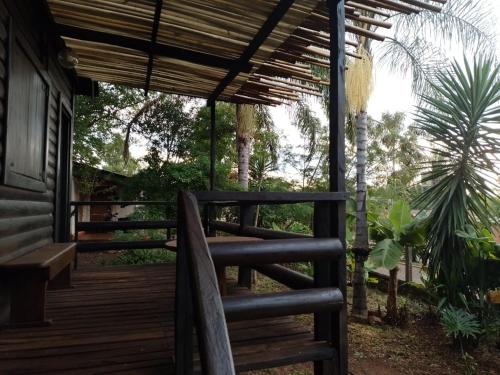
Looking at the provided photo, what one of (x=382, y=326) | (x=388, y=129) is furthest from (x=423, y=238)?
(x=388, y=129)

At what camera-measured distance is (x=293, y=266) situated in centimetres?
779

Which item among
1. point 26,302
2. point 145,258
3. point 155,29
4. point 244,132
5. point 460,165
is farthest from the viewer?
point 244,132

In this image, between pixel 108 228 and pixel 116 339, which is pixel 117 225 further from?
pixel 116 339

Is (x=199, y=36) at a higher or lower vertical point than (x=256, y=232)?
higher

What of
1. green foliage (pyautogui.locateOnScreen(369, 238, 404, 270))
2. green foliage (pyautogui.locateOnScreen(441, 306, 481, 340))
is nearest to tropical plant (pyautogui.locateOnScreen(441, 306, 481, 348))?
green foliage (pyautogui.locateOnScreen(441, 306, 481, 340))

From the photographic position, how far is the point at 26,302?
2254 millimetres

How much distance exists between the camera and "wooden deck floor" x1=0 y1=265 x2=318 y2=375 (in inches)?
67.9

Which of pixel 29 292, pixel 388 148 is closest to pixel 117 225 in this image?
pixel 29 292

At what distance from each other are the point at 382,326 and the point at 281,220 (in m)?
4.26

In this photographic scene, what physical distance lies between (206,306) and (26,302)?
1976 millimetres

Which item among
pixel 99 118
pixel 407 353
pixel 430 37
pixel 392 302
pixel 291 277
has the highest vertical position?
pixel 430 37

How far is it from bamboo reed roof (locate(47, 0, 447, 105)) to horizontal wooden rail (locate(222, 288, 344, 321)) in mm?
1912

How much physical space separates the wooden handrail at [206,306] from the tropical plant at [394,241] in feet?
13.5

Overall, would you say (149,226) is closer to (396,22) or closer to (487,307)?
(487,307)
